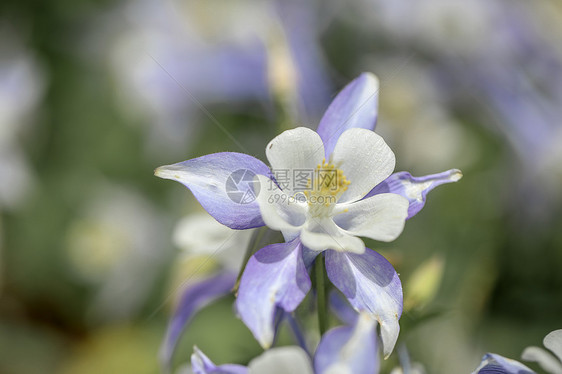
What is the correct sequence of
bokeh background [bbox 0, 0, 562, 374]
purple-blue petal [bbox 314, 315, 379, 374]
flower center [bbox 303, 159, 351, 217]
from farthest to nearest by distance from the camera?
1. bokeh background [bbox 0, 0, 562, 374]
2. flower center [bbox 303, 159, 351, 217]
3. purple-blue petal [bbox 314, 315, 379, 374]

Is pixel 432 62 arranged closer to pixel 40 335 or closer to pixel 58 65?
pixel 58 65

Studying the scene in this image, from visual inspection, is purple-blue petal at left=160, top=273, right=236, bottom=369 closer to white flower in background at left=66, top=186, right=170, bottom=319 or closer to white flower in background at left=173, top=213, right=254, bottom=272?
white flower in background at left=173, top=213, right=254, bottom=272

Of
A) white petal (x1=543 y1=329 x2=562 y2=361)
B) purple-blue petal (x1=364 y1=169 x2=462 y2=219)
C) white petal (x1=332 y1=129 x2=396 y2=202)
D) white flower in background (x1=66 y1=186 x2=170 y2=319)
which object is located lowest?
white flower in background (x1=66 y1=186 x2=170 y2=319)

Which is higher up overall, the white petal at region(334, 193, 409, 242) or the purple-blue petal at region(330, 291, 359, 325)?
the white petal at region(334, 193, 409, 242)

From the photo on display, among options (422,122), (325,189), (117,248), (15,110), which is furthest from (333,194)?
(15,110)

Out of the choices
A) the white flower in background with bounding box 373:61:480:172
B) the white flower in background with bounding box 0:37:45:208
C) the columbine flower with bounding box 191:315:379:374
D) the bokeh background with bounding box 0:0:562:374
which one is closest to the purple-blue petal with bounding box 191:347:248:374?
the columbine flower with bounding box 191:315:379:374

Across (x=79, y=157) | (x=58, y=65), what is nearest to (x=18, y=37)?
(x=58, y=65)

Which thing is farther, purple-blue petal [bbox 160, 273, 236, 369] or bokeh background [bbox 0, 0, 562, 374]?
bokeh background [bbox 0, 0, 562, 374]
